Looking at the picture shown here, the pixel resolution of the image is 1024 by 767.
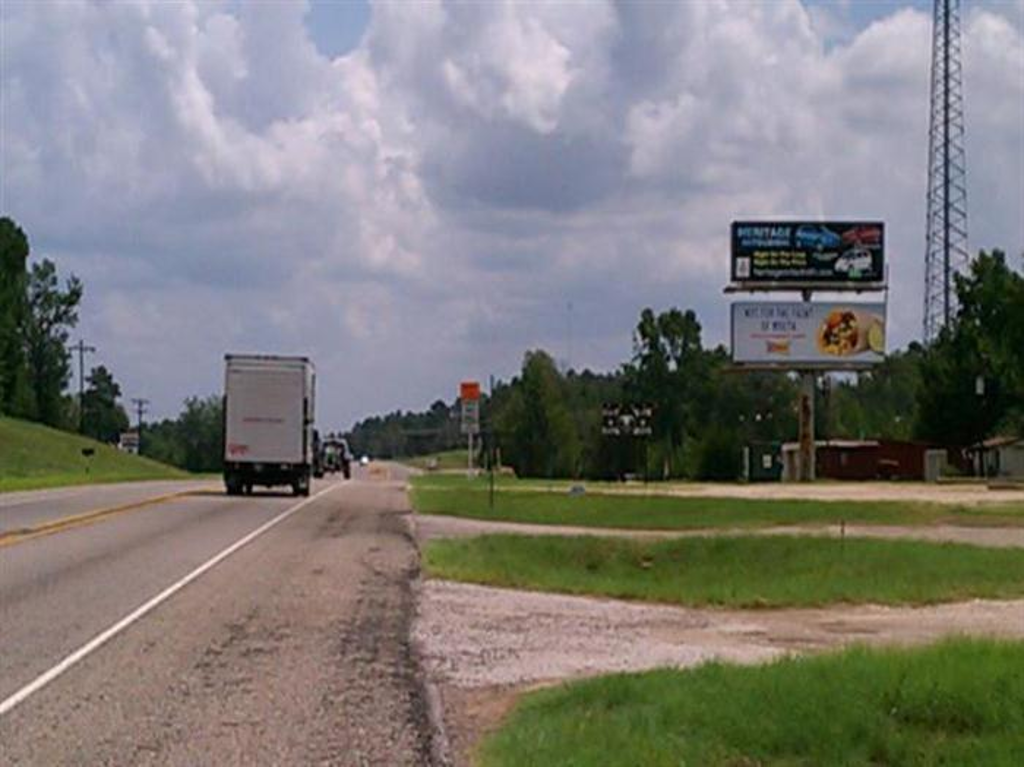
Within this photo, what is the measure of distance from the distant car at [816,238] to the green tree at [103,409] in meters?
106

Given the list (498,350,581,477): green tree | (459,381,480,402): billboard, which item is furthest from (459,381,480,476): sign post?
(498,350,581,477): green tree

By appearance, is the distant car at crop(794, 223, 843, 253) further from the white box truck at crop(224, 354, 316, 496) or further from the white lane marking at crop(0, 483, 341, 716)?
the white lane marking at crop(0, 483, 341, 716)

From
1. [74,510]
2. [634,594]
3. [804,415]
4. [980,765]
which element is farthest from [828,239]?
[980,765]

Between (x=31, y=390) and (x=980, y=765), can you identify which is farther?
(x=31, y=390)

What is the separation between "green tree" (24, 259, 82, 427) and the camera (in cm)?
13862

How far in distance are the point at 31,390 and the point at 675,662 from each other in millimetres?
127030

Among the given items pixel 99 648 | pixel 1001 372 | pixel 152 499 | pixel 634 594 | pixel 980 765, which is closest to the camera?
pixel 980 765

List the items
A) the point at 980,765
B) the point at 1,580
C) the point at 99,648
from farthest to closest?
the point at 1,580 → the point at 99,648 → the point at 980,765

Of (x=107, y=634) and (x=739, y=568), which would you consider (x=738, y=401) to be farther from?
(x=107, y=634)

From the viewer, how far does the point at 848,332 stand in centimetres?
8300

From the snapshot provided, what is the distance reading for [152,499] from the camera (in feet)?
155

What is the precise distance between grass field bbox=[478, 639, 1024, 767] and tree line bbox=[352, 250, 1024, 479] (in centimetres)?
8028

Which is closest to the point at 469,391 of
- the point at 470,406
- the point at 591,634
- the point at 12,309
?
the point at 470,406

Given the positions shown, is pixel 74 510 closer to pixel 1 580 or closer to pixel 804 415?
pixel 1 580
